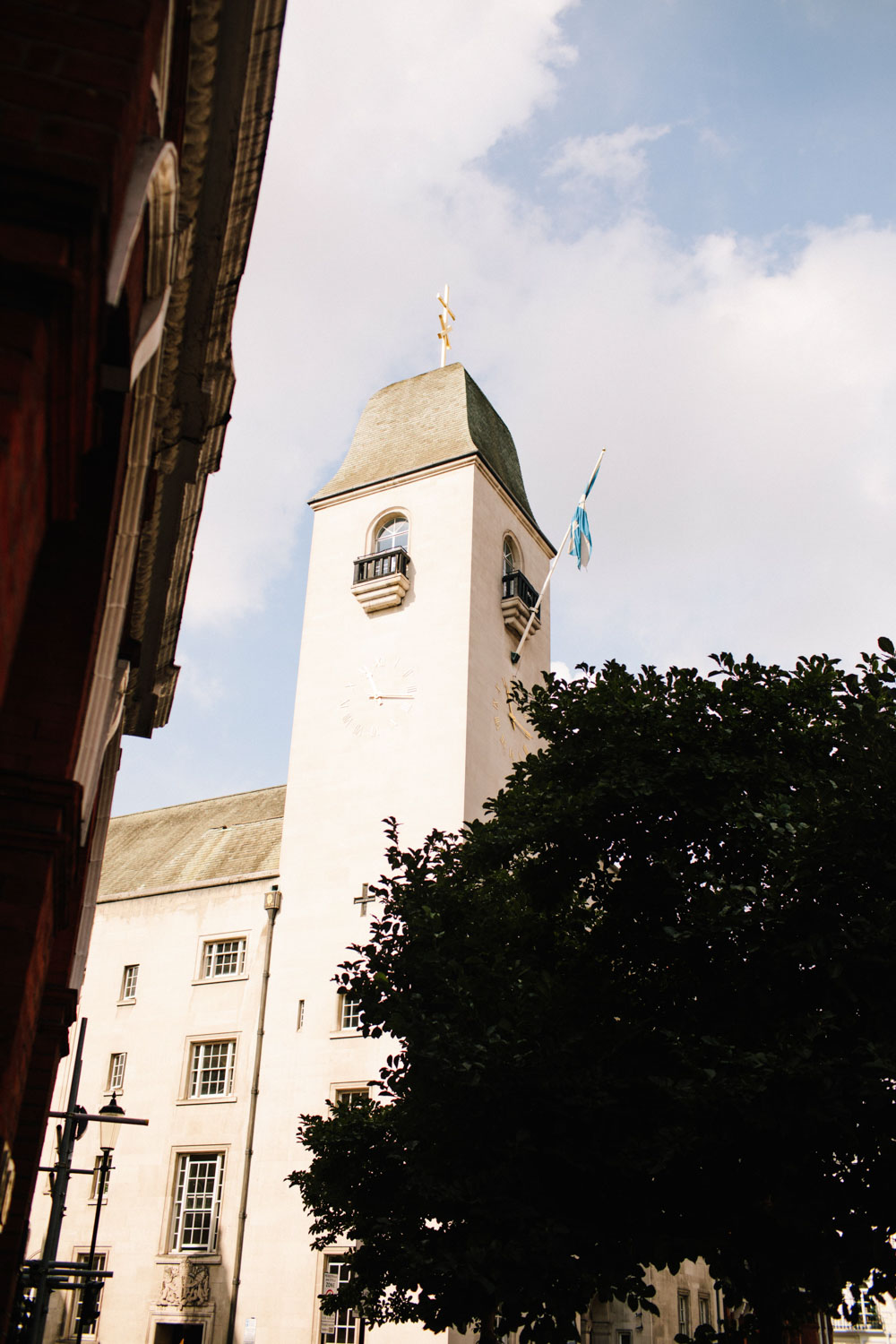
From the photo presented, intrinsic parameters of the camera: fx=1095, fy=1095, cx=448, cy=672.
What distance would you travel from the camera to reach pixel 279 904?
1348 inches

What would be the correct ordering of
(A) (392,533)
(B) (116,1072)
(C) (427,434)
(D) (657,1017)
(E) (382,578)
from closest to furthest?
(D) (657,1017) < (B) (116,1072) < (E) (382,578) < (A) (392,533) < (C) (427,434)

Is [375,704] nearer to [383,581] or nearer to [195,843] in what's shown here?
[383,581]

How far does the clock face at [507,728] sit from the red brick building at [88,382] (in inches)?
1021

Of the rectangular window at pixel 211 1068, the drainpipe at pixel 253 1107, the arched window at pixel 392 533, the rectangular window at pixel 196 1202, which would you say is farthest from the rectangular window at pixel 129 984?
the arched window at pixel 392 533

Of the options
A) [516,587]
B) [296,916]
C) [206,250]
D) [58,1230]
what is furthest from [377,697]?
[206,250]

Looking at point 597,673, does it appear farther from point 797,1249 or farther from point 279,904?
point 279,904

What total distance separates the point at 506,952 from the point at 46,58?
1342 cm

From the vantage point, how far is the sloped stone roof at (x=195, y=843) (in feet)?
126

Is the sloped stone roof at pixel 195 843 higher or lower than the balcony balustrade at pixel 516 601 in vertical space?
lower

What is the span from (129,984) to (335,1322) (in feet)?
42.9

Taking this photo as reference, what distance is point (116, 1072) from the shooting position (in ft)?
115

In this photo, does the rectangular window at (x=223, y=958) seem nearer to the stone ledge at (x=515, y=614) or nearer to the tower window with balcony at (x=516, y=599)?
the stone ledge at (x=515, y=614)

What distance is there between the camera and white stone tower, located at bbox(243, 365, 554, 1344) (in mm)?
30828

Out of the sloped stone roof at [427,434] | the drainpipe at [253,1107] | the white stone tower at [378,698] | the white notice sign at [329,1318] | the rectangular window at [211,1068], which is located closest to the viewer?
the white notice sign at [329,1318]
